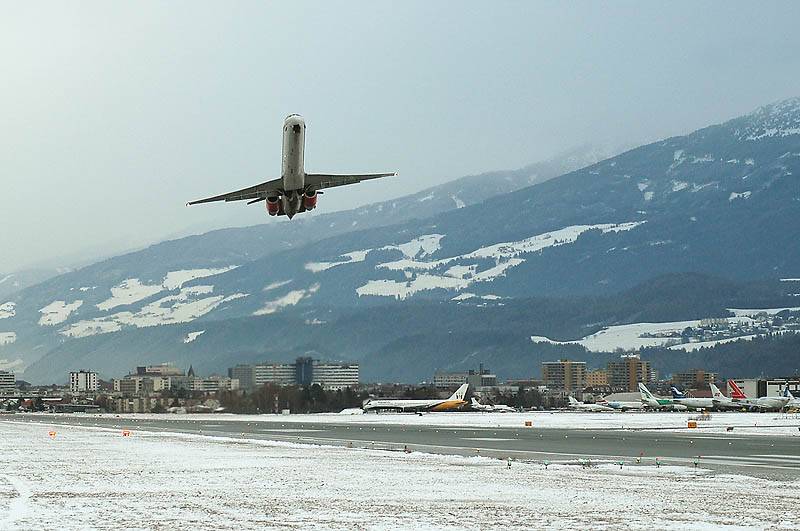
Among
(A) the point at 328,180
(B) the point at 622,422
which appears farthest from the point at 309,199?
(B) the point at 622,422

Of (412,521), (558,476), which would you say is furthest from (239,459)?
(412,521)

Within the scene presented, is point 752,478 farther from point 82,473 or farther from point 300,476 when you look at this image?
point 82,473

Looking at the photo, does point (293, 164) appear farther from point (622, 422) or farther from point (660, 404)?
point (660, 404)

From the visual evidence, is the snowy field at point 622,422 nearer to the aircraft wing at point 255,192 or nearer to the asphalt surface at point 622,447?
the asphalt surface at point 622,447

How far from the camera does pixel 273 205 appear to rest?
57.3 m

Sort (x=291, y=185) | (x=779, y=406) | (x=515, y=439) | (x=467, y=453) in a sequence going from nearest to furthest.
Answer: (x=291, y=185)
(x=467, y=453)
(x=515, y=439)
(x=779, y=406)

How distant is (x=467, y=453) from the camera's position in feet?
199

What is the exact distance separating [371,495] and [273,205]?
2274 cm

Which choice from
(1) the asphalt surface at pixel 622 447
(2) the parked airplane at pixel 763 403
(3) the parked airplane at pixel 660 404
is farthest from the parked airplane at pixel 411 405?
(1) the asphalt surface at pixel 622 447

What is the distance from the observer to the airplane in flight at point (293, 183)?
52688 millimetres

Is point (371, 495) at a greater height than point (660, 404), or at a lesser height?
lesser

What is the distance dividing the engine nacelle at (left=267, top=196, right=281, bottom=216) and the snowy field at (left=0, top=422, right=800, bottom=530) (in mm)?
Answer: 11068

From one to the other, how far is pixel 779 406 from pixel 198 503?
153529 mm

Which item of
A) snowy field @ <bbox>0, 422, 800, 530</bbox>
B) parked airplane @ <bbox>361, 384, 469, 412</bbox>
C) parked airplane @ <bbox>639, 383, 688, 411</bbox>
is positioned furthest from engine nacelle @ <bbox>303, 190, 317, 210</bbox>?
parked airplane @ <bbox>639, 383, 688, 411</bbox>
